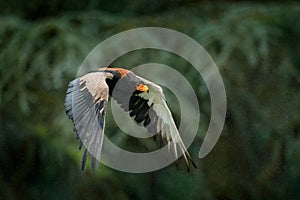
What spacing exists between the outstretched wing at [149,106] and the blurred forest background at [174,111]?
1.05 feet

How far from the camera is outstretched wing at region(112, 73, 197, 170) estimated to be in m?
1.47

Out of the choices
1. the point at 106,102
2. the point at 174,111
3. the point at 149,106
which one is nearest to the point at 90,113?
the point at 106,102

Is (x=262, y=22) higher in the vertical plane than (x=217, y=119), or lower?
higher

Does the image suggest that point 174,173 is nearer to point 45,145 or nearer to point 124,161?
→ point 124,161

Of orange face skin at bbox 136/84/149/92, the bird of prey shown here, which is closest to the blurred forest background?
the bird of prey

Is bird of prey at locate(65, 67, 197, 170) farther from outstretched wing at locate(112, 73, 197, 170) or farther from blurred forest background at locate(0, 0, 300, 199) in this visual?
blurred forest background at locate(0, 0, 300, 199)

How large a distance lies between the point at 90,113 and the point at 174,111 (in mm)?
647

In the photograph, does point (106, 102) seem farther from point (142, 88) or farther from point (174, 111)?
point (174, 111)

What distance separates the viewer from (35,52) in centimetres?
193

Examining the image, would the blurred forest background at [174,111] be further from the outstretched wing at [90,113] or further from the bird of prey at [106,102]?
the outstretched wing at [90,113]

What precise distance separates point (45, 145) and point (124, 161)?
0.23 metres

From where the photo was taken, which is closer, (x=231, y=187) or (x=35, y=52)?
(x=35, y=52)

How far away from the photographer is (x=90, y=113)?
1.30 metres

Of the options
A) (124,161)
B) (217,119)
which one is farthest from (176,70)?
(124,161)
